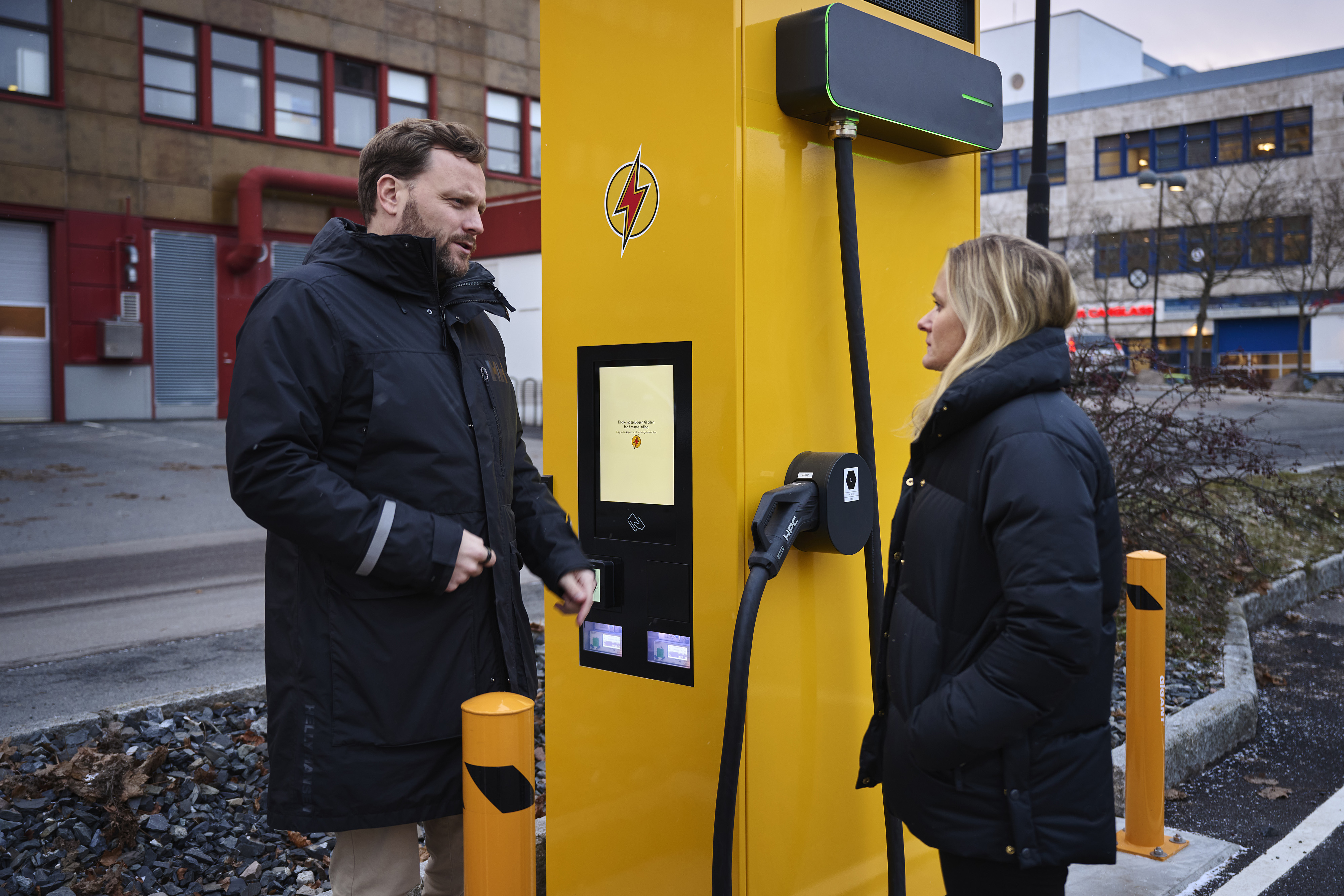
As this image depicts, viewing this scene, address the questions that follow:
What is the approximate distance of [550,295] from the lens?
2879 mm

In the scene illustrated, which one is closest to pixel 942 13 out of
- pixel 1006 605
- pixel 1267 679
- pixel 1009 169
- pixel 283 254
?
pixel 1006 605

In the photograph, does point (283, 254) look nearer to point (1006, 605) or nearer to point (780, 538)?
point (780, 538)

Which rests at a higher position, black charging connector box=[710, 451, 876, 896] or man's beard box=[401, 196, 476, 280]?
man's beard box=[401, 196, 476, 280]

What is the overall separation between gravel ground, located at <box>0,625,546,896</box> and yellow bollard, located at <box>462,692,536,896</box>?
180 cm

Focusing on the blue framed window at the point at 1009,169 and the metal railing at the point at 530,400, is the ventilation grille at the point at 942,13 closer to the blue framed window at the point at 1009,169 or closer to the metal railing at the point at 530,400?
the metal railing at the point at 530,400

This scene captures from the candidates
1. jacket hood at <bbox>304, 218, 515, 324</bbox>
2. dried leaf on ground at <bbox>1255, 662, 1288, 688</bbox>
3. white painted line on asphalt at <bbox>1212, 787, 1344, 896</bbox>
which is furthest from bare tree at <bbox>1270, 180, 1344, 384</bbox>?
jacket hood at <bbox>304, 218, 515, 324</bbox>

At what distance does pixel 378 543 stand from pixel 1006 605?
118cm

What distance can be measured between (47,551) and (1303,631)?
10550mm

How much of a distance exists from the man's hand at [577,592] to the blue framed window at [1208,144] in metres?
43.1

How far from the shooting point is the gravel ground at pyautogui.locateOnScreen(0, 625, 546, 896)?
315cm

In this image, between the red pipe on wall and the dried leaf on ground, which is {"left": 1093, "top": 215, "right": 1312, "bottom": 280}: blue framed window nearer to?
the red pipe on wall

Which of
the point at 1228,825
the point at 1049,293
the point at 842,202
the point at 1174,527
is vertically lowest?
the point at 1228,825

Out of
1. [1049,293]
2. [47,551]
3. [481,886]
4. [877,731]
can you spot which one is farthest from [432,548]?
[47,551]

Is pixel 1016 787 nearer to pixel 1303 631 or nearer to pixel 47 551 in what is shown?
pixel 1303 631
